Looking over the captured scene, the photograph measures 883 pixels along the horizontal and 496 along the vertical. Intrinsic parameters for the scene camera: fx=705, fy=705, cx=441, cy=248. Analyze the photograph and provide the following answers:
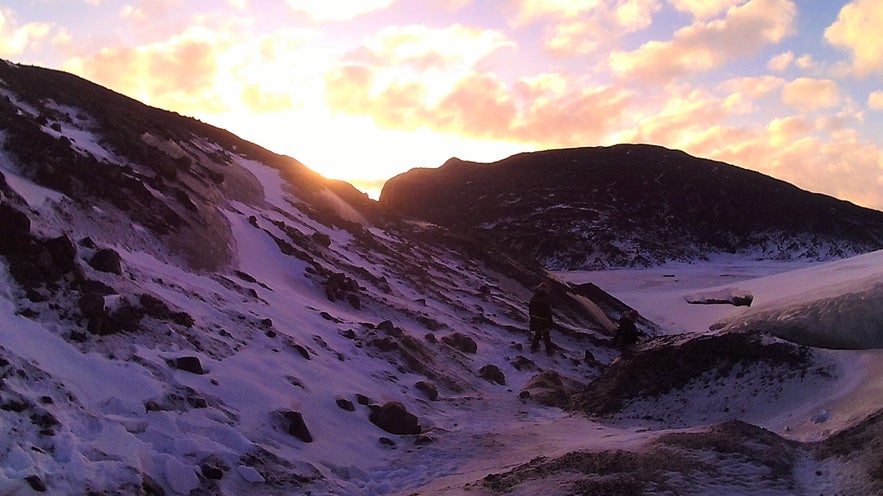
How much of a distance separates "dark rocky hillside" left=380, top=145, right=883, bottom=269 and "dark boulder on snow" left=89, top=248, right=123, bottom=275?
2210 inches

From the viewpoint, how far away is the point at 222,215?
56.5ft

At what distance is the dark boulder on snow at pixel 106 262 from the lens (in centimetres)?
982

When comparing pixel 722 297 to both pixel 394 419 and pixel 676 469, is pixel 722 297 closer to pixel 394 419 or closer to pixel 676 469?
pixel 394 419

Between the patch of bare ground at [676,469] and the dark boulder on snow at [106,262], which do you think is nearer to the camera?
the patch of bare ground at [676,469]

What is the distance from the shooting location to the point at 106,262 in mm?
9906

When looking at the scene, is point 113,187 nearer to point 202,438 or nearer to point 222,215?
point 222,215

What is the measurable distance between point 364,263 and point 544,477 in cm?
1574

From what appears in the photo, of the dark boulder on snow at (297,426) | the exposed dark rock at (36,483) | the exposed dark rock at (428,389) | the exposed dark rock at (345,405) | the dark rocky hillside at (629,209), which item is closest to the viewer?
the exposed dark rock at (36,483)

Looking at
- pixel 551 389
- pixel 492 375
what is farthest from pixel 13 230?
pixel 551 389

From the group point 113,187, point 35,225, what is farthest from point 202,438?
point 113,187

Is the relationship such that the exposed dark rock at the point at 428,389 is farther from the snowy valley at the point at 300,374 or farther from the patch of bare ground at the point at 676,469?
the patch of bare ground at the point at 676,469

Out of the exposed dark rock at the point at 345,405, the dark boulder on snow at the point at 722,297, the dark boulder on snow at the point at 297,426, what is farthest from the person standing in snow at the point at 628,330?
the dark boulder on snow at the point at 722,297

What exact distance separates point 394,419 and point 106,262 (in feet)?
15.2

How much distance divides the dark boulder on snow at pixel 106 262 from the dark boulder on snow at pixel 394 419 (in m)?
4.17
